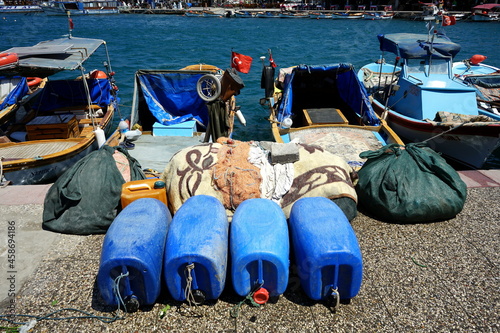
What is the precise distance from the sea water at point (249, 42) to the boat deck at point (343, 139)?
5537 mm

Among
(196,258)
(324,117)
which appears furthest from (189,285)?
(324,117)

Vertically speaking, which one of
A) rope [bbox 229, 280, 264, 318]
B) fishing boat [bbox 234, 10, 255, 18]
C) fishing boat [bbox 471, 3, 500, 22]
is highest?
fishing boat [bbox 234, 10, 255, 18]

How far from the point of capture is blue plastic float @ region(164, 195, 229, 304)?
12.6 feet

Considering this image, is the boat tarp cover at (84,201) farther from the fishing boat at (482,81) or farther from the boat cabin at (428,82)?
the fishing boat at (482,81)

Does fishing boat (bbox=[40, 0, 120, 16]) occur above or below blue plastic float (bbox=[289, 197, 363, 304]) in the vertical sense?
above

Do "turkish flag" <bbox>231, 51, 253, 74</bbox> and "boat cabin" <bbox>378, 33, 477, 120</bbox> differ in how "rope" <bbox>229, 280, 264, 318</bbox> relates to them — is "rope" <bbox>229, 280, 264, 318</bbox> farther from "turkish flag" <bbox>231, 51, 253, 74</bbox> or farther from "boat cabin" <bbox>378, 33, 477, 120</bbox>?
"boat cabin" <bbox>378, 33, 477, 120</bbox>

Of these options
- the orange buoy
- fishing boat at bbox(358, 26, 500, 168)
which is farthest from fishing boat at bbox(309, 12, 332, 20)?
fishing boat at bbox(358, 26, 500, 168)

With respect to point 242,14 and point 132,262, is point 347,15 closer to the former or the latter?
point 242,14

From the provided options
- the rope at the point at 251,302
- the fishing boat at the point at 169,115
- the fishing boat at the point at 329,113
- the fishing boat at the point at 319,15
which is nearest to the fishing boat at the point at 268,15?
the fishing boat at the point at 319,15


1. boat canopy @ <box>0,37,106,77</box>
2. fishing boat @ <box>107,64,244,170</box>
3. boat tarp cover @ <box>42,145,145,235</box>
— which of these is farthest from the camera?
boat canopy @ <box>0,37,106,77</box>

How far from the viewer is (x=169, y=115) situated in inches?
417

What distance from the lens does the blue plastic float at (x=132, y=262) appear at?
3.79 meters

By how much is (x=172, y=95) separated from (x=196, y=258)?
7725 millimetres

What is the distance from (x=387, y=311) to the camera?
13.8 ft
